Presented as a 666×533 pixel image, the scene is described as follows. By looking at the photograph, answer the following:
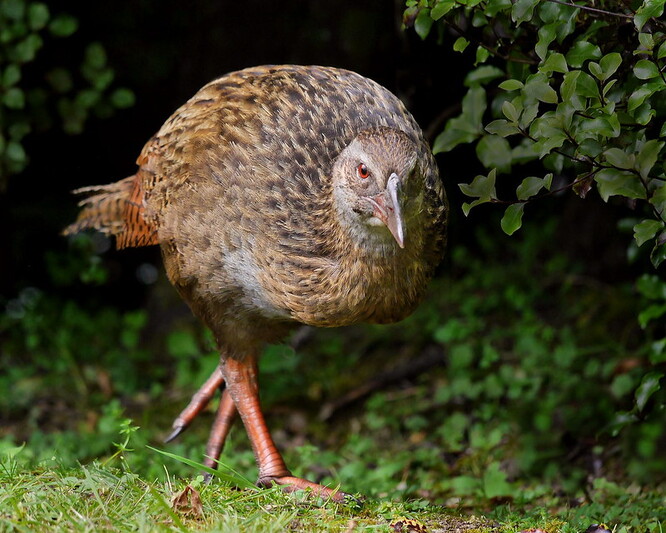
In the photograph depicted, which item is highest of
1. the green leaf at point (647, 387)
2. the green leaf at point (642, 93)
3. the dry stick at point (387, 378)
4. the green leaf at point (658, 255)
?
the green leaf at point (642, 93)


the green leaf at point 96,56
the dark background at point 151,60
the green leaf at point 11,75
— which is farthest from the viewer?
the dark background at point 151,60

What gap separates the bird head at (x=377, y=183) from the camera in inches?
129

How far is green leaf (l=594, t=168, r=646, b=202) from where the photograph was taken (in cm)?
314

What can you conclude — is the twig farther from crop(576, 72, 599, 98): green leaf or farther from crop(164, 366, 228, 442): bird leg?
crop(164, 366, 228, 442): bird leg

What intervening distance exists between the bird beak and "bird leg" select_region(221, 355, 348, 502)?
1299 mm

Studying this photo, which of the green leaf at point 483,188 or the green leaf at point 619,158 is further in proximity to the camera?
the green leaf at point 483,188

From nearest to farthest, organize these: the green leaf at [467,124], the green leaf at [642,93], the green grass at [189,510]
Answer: the green grass at [189,510]
the green leaf at [642,93]
the green leaf at [467,124]

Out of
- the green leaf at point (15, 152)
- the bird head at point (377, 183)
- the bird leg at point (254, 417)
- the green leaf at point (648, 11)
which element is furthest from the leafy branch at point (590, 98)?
the green leaf at point (15, 152)

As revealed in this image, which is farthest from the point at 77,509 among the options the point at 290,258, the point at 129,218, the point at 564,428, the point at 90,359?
the point at 90,359

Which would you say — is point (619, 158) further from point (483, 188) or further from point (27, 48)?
point (27, 48)

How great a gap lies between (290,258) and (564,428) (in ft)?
8.59

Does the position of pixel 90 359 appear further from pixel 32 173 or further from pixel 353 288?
pixel 353 288

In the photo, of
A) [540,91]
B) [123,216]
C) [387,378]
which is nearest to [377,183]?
[540,91]

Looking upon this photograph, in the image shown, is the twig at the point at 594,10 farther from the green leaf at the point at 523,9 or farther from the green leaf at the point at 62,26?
the green leaf at the point at 62,26
